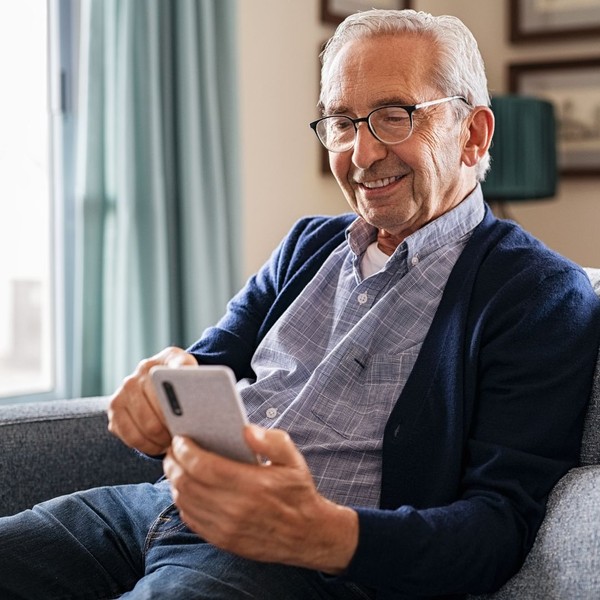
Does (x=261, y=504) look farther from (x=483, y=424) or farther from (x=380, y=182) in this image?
(x=380, y=182)

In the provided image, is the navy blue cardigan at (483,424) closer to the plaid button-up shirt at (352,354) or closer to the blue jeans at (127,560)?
the plaid button-up shirt at (352,354)

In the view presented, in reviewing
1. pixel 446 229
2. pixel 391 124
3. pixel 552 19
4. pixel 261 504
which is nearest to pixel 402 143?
pixel 391 124

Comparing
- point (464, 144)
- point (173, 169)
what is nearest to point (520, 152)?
point (173, 169)

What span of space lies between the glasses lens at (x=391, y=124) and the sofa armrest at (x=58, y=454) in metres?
0.69

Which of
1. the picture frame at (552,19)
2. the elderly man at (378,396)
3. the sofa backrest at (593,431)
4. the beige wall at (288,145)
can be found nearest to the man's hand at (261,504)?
the elderly man at (378,396)

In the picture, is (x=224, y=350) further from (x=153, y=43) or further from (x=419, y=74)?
(x=153, y=43)

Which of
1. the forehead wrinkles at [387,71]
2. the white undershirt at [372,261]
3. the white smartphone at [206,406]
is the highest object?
the forehead wrinkles at [387,71]

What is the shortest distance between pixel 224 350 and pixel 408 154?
449mm

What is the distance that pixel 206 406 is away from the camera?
1.01 meters

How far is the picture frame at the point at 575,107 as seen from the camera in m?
3.58

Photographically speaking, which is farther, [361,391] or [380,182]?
[380,182]

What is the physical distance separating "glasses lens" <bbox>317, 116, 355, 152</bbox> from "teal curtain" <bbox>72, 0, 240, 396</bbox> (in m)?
1.11

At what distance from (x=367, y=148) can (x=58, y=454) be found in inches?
28.6

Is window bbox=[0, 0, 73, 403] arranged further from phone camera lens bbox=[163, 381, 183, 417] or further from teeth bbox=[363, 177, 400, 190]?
phone camera lens bbox=[163, 381, 183, 417]
